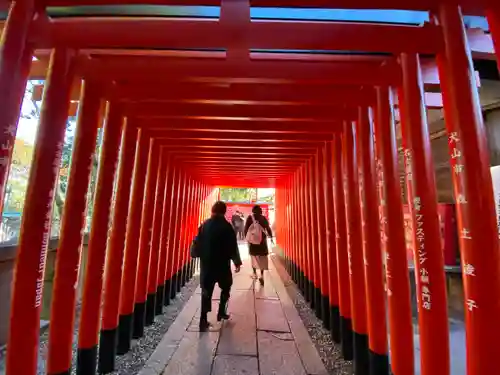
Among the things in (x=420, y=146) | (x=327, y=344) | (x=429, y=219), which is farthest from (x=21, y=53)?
(x=327, y=344)

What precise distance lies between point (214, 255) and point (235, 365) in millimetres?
1561

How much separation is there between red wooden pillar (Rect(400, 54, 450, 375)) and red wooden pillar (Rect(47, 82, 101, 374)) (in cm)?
288

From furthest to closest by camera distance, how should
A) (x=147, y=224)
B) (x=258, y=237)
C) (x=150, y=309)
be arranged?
(x=258, y=237), (x=150, y=309), (x=147, y=224)

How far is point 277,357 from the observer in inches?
145

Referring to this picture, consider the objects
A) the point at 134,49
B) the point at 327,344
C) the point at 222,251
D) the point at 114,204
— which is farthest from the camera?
the point at 222,251

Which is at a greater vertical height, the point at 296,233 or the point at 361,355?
the point at 296,233

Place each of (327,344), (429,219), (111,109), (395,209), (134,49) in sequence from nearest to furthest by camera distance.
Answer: (429,219) < (395,209) < (134,49) < (111,109) < (327,344)

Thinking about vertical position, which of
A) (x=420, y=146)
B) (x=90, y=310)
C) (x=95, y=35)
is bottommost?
(x=90, y=310)

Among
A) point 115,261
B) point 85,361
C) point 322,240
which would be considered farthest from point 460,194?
point 85,361

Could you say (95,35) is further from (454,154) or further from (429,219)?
(429,219)

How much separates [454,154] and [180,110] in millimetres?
2897

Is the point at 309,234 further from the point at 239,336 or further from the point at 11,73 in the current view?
the point at 11,73

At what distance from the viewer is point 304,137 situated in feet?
15.4

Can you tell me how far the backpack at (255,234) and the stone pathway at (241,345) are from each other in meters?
1.72
